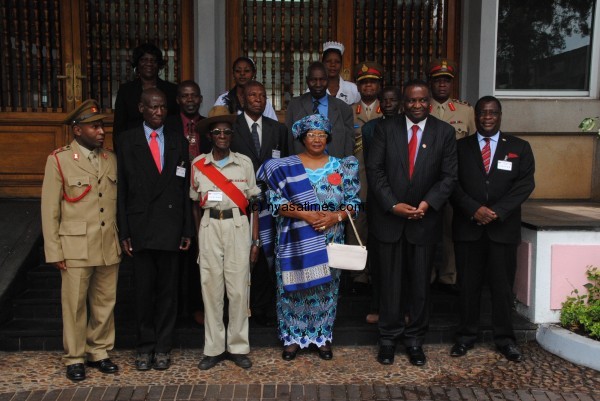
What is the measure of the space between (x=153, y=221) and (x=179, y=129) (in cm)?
83

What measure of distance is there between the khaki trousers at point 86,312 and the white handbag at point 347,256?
1630 millimetres

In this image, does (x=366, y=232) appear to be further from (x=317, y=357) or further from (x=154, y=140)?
(x=154, y=140)

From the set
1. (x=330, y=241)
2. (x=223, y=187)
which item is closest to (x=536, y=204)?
(x=330, y=241)

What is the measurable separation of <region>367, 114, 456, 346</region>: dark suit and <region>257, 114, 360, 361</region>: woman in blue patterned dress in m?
0.23

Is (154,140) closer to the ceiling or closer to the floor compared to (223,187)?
closer to the ceiling

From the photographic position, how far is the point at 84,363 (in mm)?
4316

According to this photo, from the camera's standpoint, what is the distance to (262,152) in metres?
4.74

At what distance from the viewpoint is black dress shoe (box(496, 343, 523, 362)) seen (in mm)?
4488

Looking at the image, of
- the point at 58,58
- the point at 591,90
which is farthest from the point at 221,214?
the point at 591,90

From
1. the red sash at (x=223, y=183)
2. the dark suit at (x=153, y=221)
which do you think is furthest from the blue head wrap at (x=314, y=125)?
the dark suit at (x=153, y=221)

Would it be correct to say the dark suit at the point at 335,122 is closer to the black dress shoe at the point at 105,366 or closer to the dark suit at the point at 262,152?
the dark suit at the point at 262,152

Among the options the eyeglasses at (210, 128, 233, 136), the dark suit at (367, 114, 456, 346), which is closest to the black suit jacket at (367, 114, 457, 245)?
the dark suit at (367, 114, 456, 346)

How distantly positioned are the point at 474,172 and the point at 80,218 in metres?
2.97

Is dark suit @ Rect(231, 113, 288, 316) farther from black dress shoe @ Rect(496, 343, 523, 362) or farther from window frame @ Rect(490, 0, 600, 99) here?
window frame @ Rect(490, 0, 600, 99)
